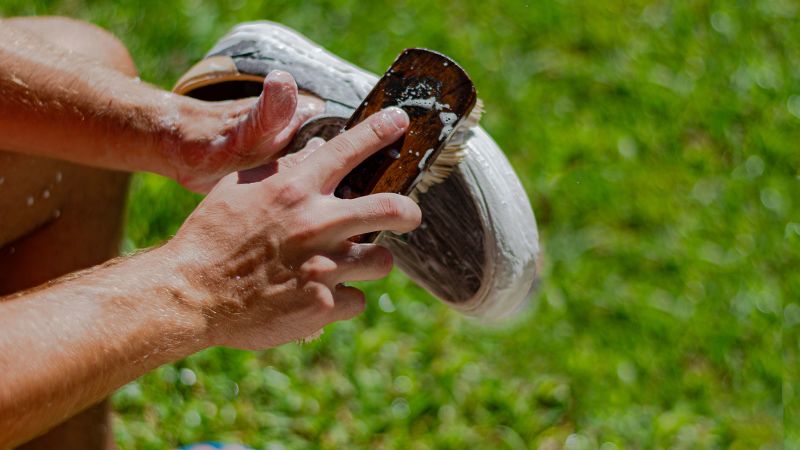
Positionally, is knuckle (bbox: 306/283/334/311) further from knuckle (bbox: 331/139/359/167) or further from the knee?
the knee

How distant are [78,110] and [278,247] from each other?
537 millimetres

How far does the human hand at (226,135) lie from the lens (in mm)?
1595

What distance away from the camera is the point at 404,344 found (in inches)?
98.3

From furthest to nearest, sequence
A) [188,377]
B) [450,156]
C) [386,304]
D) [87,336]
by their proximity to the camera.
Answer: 1. [386,304]
2. [188,377]
3. [450,156]
4. [87,336]

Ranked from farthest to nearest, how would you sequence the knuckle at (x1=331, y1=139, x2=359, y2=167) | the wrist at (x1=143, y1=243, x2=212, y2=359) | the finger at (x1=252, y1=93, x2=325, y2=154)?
the finger at (x1=252, y1=93, x2=325, y2=154), the knuckle at (x1=331, y1=139, x2=359, y2=167), the wrist at (x1=143, y1=243, x2=212, y2=359)

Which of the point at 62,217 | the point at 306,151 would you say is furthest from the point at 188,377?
the point at 306,151

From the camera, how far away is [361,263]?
4.67ft

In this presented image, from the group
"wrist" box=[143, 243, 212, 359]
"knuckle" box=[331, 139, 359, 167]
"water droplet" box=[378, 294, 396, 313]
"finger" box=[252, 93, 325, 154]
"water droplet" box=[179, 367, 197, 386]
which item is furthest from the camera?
"water droplet" box=[378, 294, 396, 313]

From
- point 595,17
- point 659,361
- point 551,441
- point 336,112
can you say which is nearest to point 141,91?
point 336,112

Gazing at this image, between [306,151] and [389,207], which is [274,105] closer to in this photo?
[306,151]

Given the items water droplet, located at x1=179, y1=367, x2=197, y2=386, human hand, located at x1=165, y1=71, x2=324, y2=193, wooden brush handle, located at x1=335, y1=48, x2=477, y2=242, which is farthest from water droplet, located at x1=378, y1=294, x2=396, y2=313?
wooden brush handle, located at x1=335, y1=48, x2=477, y2=242

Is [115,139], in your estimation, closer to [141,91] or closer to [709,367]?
[141,91]

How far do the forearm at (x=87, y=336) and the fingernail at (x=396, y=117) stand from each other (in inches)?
16.2

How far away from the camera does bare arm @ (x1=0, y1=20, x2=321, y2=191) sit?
162 cm
